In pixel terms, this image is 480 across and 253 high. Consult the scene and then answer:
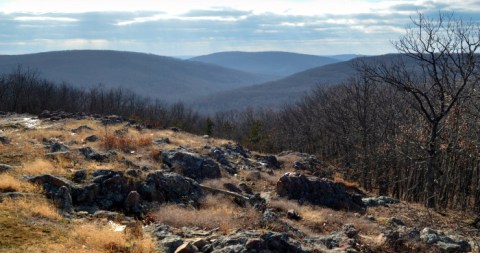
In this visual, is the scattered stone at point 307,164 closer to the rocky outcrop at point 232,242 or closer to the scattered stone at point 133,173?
the scattered stone at point 133,173

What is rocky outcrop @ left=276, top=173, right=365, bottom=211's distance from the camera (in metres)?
16.7

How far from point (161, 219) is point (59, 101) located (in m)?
80.3

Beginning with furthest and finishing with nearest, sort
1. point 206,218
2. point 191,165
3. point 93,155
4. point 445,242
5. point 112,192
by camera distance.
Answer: point 191,165 → point 93,155 → point 112,192 → point 445,242 → point 206,218

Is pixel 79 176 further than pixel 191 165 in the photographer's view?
No

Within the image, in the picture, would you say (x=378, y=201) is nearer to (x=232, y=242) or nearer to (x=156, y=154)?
(x=156, y=154)

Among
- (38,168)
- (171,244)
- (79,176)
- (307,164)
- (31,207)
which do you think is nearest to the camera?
(171,244)

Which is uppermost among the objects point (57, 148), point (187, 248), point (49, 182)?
point (49, 182)

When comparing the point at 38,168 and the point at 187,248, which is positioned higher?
the point at 38,168

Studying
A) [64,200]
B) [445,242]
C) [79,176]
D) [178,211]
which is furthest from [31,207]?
[445,242]

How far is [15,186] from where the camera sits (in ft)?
34.6

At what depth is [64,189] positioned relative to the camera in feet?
35.1

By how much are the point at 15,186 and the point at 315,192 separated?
11.0 meters

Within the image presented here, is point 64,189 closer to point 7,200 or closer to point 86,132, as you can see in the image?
point 7,200

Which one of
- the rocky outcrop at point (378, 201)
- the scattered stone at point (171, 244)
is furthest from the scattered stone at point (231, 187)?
the scattered stone at point (171, 244)
